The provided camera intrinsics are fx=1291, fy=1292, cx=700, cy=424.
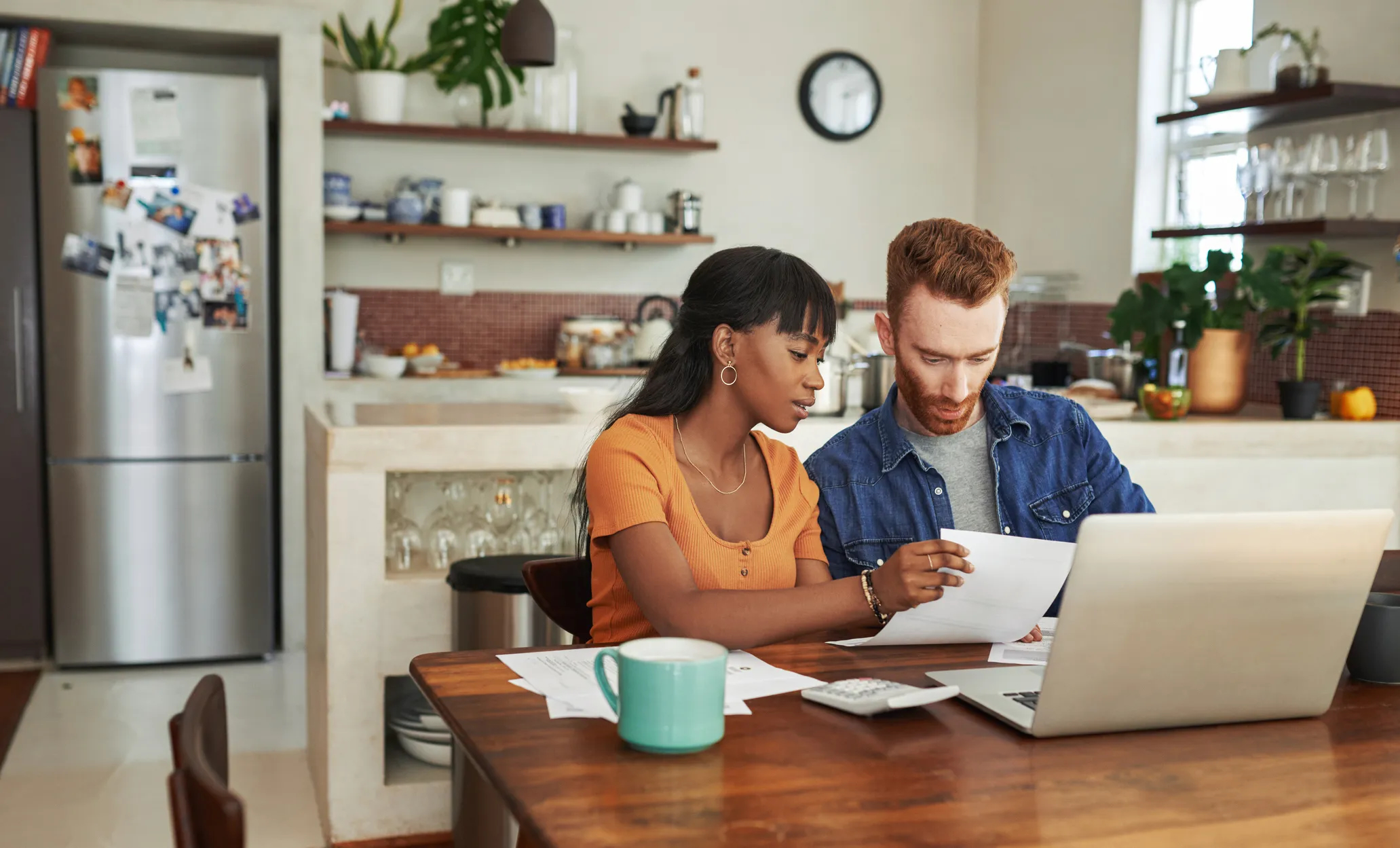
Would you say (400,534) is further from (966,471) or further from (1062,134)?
(1062,134)

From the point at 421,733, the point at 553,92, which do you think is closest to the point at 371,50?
the point at 553,92

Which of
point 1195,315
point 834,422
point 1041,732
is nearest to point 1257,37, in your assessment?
point 1195,315

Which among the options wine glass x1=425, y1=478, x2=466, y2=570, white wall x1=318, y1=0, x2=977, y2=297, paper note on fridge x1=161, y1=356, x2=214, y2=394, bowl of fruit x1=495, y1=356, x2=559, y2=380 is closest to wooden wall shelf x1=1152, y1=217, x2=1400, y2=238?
white wall x1=318, y1=0, x2=977, y2=297

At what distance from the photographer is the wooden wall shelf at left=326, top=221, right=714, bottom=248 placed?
15.6 ft

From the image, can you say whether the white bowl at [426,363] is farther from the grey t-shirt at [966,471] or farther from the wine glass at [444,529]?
the grey t-shirt at [966,471]

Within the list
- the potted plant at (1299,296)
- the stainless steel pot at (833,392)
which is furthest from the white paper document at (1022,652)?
the potted plant at (1299,296)

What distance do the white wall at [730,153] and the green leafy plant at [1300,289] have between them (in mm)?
2222

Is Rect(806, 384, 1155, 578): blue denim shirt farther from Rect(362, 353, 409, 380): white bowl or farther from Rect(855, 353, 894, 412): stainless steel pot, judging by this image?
Rect(362, 353, 409, 380): white bowl

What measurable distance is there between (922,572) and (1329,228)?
9.23 ft

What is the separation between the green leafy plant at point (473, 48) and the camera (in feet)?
15.0

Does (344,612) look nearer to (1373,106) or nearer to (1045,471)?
(1045,471)

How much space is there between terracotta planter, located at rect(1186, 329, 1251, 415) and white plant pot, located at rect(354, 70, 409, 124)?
2.96 m

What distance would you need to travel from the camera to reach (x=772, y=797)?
1.00m

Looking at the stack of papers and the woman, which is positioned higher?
the woman
